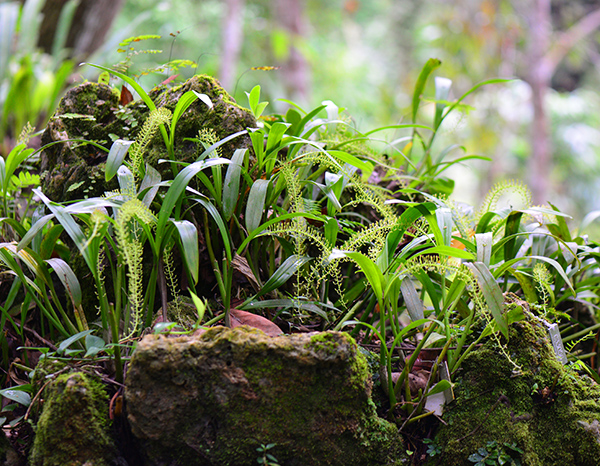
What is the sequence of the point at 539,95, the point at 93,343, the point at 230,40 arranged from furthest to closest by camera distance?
the point at 230,40 → the point at 539,95 → the point at 93,343

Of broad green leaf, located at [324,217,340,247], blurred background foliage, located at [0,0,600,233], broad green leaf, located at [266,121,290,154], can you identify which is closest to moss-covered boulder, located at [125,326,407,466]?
broad green leaf, located at [324,217,340,247]

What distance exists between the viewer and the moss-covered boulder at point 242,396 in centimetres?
92

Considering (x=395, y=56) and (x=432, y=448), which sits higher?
(x=395, y=56)

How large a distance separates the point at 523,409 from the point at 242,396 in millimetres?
720

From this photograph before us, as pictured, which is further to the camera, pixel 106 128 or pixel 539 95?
pixel 539 95

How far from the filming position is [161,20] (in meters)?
8.80

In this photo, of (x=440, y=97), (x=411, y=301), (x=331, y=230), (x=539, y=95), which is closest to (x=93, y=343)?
(x=331, y=230)

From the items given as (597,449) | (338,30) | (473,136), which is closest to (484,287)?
(597,449)

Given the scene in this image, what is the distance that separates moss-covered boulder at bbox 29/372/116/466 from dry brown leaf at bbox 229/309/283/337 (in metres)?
0.38

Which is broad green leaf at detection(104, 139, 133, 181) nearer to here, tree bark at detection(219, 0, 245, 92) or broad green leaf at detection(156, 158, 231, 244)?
broad green leaf at detection(156, 158, 231, 244)

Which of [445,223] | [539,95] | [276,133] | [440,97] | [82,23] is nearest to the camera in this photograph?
[445,223]

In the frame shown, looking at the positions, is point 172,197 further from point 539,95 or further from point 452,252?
point 539,95

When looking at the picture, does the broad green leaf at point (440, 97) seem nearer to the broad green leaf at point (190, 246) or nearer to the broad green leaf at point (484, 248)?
the broad green leaf at point (484, 248)

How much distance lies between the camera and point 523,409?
3.66 ft
